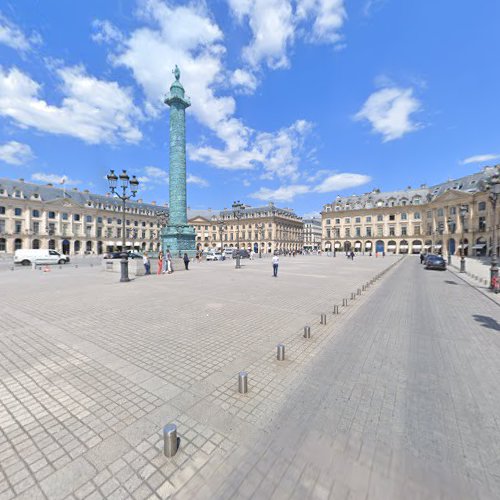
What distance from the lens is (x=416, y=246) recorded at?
232 ft

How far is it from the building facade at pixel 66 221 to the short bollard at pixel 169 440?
61554mm

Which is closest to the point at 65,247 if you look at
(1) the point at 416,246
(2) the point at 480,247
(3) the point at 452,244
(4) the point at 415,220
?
(1) the point at 416,246

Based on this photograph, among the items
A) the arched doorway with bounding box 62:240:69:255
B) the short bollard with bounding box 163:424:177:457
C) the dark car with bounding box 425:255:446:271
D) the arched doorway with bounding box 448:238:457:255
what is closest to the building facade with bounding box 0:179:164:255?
the arched doorway with bounding box 62:240:69:255

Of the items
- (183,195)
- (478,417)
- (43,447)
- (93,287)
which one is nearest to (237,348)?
(43,447)

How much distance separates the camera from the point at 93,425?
338cm

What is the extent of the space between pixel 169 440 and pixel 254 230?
305 feet

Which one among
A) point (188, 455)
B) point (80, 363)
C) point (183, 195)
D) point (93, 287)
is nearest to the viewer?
point (188, 455)

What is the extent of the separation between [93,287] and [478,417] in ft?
51.5

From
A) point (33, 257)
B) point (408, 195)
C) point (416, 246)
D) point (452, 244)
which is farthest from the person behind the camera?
point (408, 195)

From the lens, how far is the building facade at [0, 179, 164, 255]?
57.6m

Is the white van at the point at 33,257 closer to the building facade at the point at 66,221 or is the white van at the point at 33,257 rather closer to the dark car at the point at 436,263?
the building facade at the point at 66,221

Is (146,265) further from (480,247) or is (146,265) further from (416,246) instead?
(416,246)

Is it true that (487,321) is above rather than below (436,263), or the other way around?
below

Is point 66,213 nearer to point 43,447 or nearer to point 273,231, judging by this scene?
point 273,231
